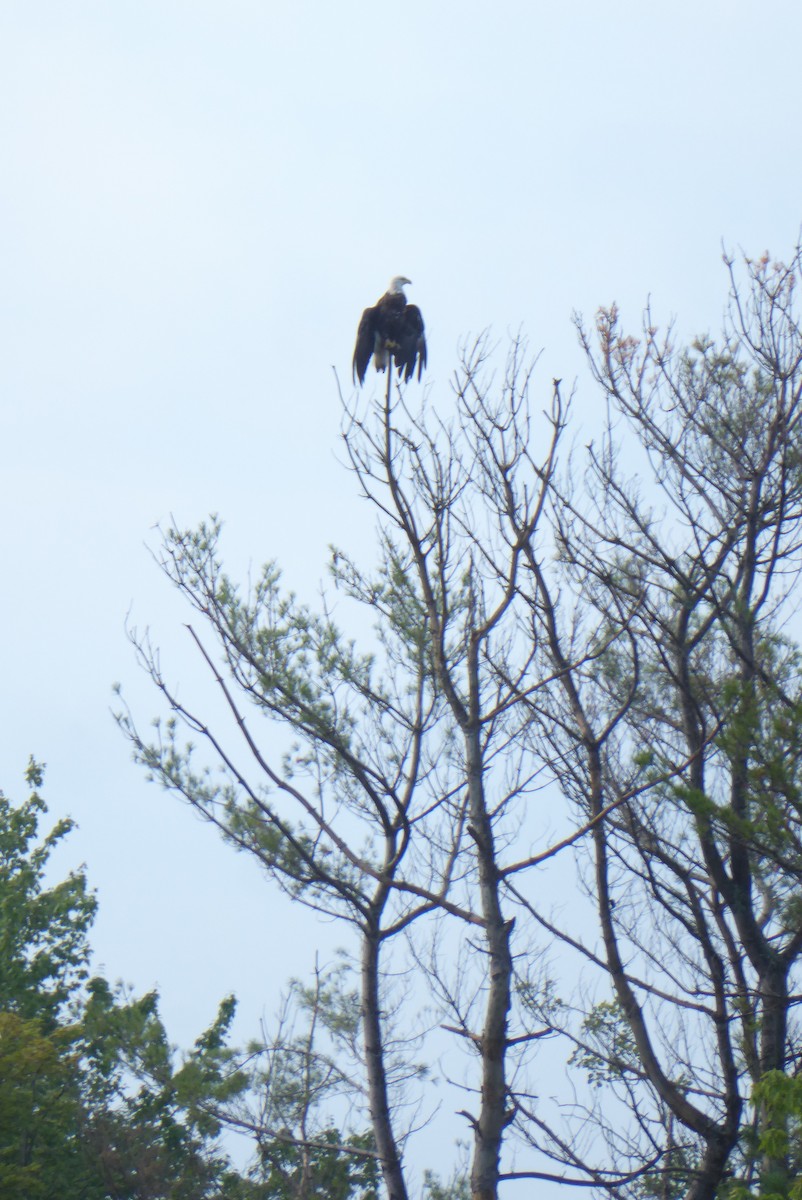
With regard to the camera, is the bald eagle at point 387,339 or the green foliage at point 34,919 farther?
the green foliage at point 34,919

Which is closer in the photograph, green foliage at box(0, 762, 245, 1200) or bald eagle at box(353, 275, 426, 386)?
bald eagle at box(353, 275, 426, 386)

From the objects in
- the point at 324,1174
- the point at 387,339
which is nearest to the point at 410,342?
the point at 387,339

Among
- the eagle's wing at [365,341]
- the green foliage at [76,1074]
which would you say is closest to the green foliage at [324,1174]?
the green foliage at [76,1074]

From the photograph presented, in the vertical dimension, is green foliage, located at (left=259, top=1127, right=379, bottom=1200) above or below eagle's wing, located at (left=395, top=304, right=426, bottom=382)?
below

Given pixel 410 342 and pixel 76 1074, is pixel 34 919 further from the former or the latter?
pixel 410 342

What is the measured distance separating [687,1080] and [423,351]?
4.68 metres

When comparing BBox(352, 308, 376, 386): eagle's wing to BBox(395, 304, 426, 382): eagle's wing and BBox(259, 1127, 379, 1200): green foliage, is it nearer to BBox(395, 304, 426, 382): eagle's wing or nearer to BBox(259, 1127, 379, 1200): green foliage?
BBox(395, 304, 426, 382): eagle's wing

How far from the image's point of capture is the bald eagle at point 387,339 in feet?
23.2

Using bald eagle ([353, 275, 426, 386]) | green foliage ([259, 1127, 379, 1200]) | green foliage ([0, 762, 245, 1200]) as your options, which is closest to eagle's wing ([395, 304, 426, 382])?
bald eagle ([353, 275, 426, 386])

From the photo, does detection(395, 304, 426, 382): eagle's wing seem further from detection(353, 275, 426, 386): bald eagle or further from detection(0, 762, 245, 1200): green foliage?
detection(0, 762, 245, 1200): green foliage

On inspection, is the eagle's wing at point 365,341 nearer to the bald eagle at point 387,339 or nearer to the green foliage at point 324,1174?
the bald eagle at point 387,339

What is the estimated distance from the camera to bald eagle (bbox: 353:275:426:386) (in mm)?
7062

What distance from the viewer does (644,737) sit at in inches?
292

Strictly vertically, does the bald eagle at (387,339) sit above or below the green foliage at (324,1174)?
above
